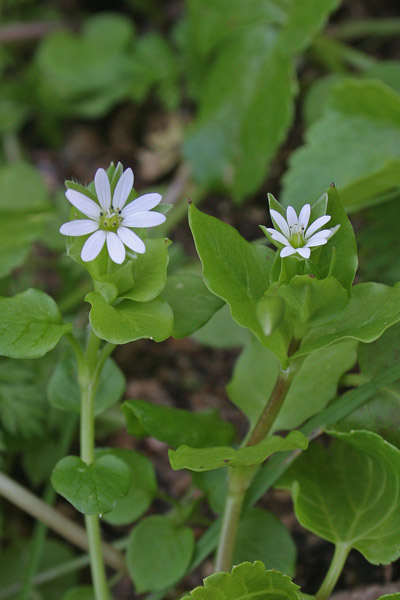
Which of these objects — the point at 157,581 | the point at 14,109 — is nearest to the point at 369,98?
the point at 157,581

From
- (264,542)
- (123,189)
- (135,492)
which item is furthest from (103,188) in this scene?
(264,542)

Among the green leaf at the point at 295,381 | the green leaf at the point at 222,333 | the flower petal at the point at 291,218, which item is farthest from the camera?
the green leaf at the point at 222,333

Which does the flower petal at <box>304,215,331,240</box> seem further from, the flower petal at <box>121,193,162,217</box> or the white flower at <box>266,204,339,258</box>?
the flower petal at <box>121,193,162,217</box>

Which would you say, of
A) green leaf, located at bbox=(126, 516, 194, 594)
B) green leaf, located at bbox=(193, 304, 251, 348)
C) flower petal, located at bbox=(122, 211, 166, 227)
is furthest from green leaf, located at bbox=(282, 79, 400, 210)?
green leaf, located at bbox=(126, 516, 194, 594)

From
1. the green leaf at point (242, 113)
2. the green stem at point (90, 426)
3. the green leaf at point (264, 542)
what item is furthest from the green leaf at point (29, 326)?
the green leaf at point (242, 113)

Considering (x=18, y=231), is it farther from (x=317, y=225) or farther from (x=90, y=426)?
(x=317, y=225)

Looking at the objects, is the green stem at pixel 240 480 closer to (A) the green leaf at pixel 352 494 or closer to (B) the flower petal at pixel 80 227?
(A) the green leaf at pixel 352 494

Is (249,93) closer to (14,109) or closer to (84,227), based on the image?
(14,109)
